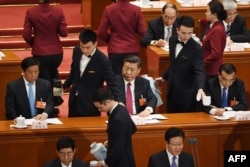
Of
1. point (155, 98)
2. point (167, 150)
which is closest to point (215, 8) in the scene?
point (155, 98)

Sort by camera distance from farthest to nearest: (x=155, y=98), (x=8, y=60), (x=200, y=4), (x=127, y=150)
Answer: (x=200, y=4)
(x=8, y=60)
(x=155, y=98)
(x=127, y=150)

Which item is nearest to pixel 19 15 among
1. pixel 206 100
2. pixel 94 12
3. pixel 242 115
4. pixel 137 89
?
pixel 94 12

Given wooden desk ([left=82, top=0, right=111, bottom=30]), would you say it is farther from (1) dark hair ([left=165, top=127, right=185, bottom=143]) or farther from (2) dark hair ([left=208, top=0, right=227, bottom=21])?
(1) dark hair ([left=165, top=127, right=185, bottom=143])

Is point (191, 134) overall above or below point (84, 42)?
below

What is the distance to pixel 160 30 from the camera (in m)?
11.7

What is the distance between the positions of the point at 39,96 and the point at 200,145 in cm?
180

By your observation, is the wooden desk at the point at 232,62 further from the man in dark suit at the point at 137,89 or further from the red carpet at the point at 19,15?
the red carpet at the point at 19,15

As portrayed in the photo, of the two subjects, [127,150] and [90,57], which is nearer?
[127,150]

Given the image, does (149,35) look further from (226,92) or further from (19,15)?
(19,15)

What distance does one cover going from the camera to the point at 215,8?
416 inches

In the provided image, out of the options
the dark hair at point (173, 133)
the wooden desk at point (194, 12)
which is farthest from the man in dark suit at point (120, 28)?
the dark hair at point (173, 133)

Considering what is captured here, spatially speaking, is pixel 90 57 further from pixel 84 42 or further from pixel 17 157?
pixel 17 157

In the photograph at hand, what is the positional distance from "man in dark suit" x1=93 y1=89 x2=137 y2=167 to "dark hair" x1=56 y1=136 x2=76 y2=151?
384mm

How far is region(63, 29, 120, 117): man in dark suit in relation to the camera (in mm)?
9867
